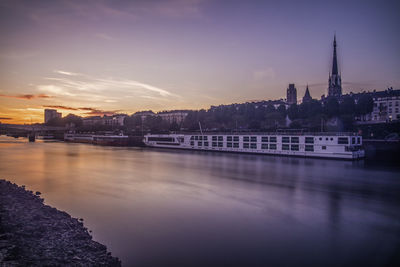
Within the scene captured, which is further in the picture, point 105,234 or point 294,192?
point 294,192

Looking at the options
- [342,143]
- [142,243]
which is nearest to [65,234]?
[142,243]

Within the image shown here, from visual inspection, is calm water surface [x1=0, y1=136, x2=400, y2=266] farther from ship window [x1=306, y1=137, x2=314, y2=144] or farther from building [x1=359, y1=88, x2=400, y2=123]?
building [x1=359, y1=88, x2=400, y2=123]

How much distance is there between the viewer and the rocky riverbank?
31.7 feet

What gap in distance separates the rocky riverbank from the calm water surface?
0.95 metres

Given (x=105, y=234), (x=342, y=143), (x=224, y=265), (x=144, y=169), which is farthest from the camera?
(x=342, y=143)

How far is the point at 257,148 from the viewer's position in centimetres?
5406

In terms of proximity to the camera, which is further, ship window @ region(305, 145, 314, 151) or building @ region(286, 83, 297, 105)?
building @ region(286, 83, 297, 105)

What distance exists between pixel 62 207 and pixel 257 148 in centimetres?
4176

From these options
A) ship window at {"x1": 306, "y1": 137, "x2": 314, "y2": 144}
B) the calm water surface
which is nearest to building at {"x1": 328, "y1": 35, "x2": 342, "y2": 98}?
A: ship window at {"x1": 306, "y1": 137, "x2": 314, "y2": 144}

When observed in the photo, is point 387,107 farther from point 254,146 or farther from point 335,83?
point 254,146

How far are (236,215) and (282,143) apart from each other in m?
35.8

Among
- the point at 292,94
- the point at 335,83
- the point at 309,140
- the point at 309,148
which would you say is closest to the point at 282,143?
the point at 309,140

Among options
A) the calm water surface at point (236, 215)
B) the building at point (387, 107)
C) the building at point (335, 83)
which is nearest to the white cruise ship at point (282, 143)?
the calm water surface at point (236, 215)

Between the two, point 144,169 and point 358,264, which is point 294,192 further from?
point 144,169
